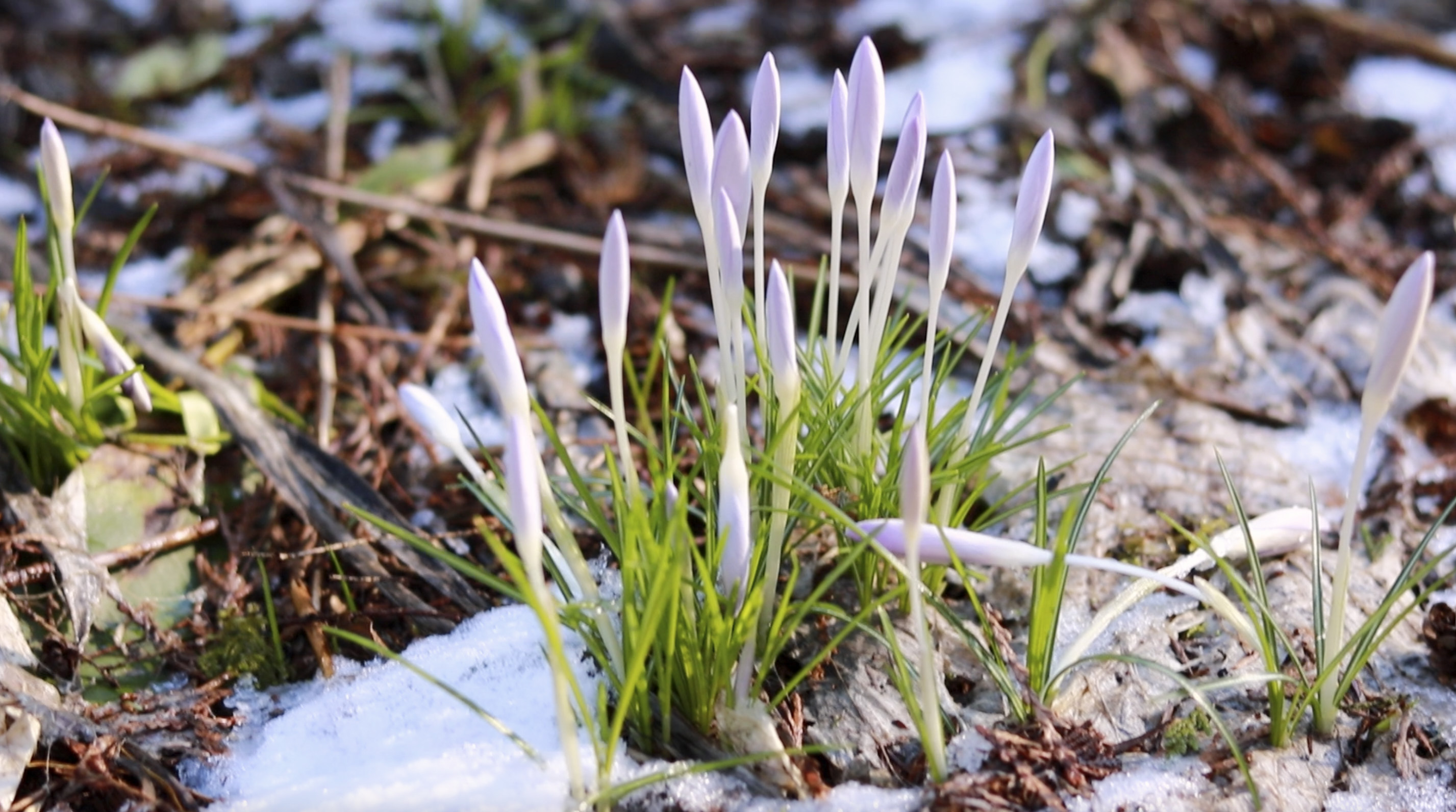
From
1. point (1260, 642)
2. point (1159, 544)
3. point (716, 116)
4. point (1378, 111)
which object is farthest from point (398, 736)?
point (1378, 111)

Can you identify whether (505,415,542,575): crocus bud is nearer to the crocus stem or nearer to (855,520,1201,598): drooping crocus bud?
(855,520,1201,598): drooping crocus bud

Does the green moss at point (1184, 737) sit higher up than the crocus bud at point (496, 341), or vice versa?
the crocus bud at point (496, 341)

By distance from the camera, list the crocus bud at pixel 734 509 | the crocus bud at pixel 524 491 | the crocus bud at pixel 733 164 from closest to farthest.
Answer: the crocus bud at pixel 524 491, the crocus bud at pixel 734 509, the crocus bud at pixel 733 164

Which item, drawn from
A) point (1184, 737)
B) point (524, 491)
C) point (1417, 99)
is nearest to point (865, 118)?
point (524, 491)

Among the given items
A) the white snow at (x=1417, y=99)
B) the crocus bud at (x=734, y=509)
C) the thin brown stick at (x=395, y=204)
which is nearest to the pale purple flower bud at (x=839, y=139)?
the crocus bud at (x=734, y=509)

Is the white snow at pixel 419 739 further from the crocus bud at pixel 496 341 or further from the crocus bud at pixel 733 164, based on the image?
the crocus bud at pixel 733 164

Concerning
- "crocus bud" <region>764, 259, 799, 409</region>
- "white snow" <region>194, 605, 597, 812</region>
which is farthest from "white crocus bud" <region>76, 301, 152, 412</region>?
"crocus bud" <region>764, 259, 799, 409</region>
